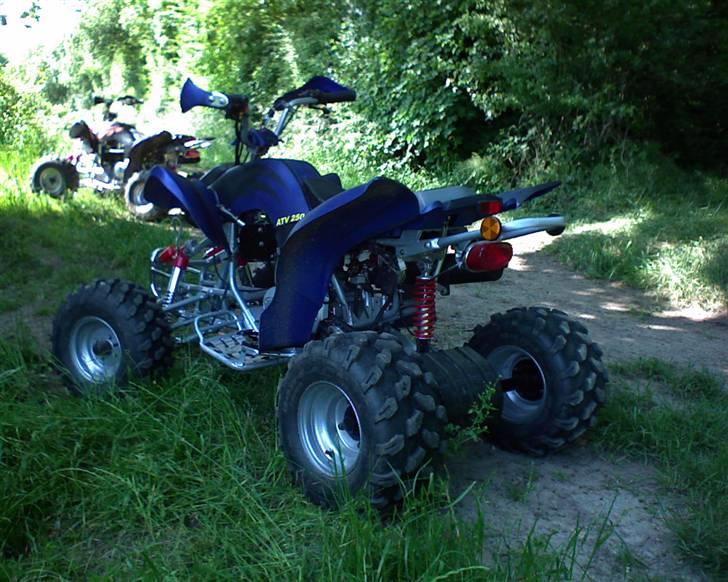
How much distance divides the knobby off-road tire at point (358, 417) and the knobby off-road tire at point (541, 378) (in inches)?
26.1

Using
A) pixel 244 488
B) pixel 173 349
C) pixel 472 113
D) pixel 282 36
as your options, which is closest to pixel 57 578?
pixel 244 488

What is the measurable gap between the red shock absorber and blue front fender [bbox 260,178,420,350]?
0.32 metres

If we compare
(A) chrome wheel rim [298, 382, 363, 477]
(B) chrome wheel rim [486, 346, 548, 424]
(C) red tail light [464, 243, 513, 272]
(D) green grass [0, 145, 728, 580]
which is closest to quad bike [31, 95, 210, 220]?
(D) green grass [0, 145, 728, 580]

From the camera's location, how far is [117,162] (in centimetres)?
988

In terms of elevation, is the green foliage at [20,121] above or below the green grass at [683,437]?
above

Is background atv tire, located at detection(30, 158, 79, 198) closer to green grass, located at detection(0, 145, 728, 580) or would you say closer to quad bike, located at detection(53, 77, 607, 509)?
green grass, located at detection(0, 145, 728, 580)

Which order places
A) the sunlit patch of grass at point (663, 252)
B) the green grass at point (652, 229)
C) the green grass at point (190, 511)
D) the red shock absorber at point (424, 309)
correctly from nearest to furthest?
the green grass at point (190, 511) → the red shock absorber at point (424, 309) → the sunlit patch of grass at point (663, 252) → the green grass at point (652, 229)

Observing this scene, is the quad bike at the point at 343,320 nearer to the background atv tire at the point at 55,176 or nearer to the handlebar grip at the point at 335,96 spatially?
the handlebar grip at the point at 335,96

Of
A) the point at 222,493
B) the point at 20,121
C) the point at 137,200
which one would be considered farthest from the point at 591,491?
the point at 20,121

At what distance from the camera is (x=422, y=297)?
3389mm

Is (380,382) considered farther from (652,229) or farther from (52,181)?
(52,181)

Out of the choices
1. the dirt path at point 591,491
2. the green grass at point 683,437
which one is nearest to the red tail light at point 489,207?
the dirt path at point 591,491

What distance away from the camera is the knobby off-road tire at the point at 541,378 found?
136 inches

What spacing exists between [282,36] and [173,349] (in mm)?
12505
